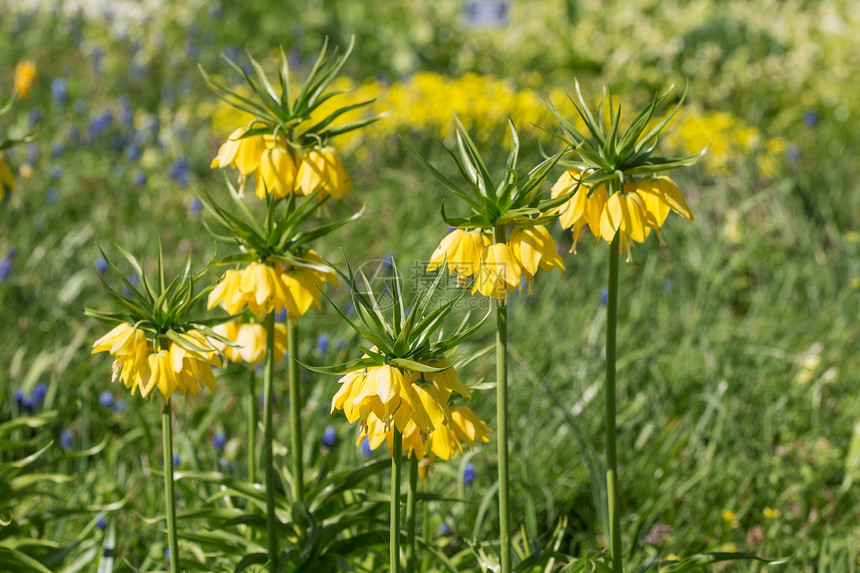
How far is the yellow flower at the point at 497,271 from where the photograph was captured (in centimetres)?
153

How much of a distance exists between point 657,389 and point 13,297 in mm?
2979

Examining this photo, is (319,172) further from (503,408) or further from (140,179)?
(140,179)

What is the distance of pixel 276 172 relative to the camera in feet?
6.15

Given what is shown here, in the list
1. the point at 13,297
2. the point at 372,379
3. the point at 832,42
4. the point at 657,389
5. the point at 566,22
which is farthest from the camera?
the point at 566,22

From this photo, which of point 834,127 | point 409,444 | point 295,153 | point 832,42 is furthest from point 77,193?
point 832,42

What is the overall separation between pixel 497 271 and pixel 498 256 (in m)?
0.03

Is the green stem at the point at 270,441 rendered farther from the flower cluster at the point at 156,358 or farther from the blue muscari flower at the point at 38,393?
the blue muscari flower at the point at 38,393

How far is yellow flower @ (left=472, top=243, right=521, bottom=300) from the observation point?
153 cm

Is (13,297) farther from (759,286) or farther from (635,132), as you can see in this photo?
(759,286)

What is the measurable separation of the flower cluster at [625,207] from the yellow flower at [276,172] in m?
0.62

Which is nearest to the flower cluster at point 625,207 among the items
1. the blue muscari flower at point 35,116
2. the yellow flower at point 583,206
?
the yellow flower at point 583,206

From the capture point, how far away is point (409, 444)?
1.66 m

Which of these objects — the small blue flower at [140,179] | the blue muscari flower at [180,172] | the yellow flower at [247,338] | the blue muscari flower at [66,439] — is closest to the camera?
the yellow flower at [247,338]

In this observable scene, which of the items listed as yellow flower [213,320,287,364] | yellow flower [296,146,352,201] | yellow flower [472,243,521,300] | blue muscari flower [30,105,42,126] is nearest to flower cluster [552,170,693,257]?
yellow flower [472,243,521,300]
